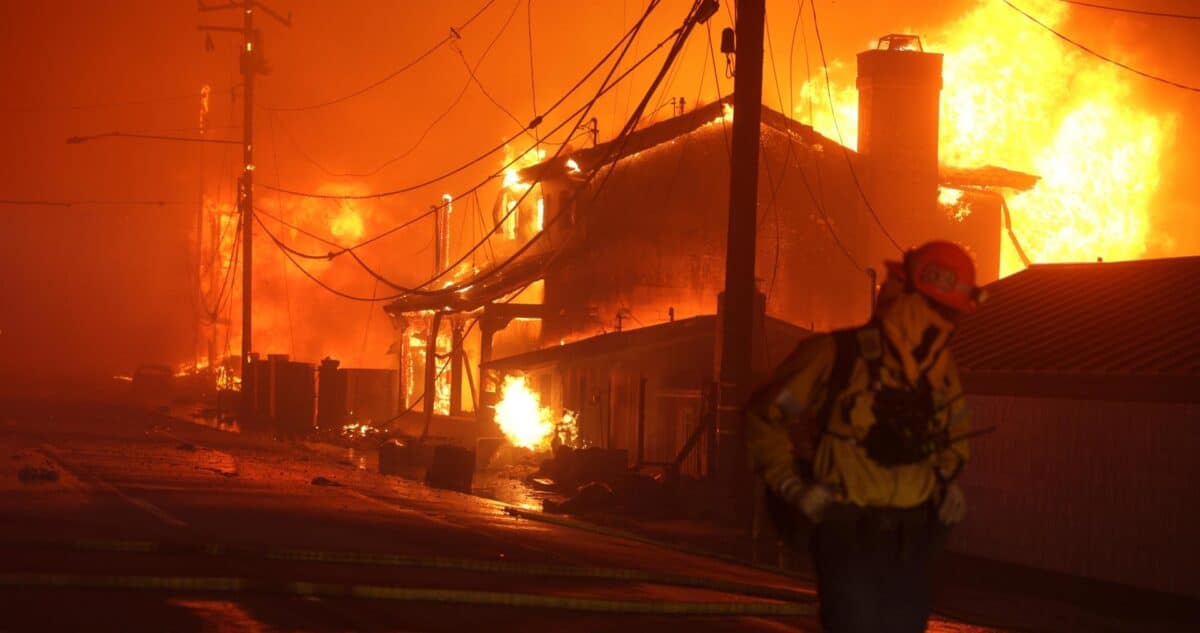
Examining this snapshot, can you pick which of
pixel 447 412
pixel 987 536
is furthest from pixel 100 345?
pixel 987 536

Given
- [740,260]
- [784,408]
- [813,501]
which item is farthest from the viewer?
[740,260]

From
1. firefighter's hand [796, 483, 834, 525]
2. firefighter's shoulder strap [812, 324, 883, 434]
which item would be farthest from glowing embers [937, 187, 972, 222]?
firefighter's hand [796, 483, 834, 525]

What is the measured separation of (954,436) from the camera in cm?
536

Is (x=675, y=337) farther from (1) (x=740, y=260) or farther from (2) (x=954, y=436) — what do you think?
(2) (x=954, y=436)

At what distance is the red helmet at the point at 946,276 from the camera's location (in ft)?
17.4

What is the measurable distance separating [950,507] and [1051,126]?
4891 cm

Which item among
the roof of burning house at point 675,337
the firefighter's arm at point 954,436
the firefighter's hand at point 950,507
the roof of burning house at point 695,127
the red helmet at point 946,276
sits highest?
the roof of burning house at point 695,127

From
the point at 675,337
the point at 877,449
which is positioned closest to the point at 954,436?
the point at 877,449

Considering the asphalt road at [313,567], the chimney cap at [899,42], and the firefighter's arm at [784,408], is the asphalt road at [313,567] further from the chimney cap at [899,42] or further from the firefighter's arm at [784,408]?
the chimney cap at [899,42]

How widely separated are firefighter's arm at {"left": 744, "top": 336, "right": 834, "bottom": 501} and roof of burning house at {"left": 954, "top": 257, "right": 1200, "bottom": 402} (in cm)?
1016

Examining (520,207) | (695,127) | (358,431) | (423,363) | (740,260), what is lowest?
(358,431)

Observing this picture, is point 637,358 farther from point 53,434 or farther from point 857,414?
point 857,414

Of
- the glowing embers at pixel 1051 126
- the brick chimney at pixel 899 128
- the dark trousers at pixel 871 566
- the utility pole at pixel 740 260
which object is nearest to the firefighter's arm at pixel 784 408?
the dark trousers at pixel 871 566

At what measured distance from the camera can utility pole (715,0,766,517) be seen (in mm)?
19031
